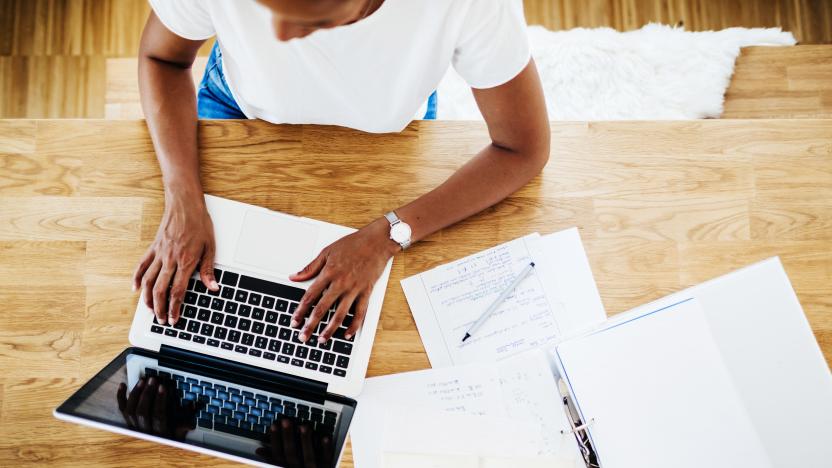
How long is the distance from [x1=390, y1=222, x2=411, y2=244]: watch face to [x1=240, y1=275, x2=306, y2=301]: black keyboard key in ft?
0.54

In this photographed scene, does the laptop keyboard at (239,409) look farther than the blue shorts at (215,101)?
No

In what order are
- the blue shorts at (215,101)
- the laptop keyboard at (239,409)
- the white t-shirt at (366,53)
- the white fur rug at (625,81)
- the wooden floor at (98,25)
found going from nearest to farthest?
the white t-shirt at (366,53) → the laptop keyboard at (239,409) → the blue shorts at (215,101) → the white fur rug at (625,81) → the wooden floor at (98,25)

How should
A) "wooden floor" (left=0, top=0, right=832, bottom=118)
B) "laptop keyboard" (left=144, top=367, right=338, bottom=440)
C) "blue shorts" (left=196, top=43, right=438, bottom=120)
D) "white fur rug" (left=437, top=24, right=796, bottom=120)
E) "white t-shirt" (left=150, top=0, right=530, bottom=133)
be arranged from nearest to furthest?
"white t-shirt" (left=150, top=0, right=530, bottom=133) → "laptop keyboard" (left=144, top=367, right=338, bottom=440) → "blue shorts" (left=196, top=43, right=438, bottom=120) → "white fur rug" (left=437, top=24, right=796, bottom=120) → "wooden floor" (left=0, top=0, right=832, bottom=118)

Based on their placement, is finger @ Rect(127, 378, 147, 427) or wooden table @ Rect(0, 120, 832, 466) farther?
wooden table @ Rect(0, 120, 832, 466)

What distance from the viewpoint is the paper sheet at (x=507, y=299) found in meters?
0.98

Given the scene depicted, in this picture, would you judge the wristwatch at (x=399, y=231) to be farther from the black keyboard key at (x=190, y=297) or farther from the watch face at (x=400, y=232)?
the black keyboard key at (x=190, y=297)

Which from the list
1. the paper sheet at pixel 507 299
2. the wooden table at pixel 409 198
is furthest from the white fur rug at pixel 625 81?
the paper sheet at pixel 507 299

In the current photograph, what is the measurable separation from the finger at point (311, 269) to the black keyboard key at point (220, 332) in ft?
0.41

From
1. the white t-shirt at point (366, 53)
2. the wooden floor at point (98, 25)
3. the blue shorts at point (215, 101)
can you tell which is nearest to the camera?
the white t-shirt at point (366, 53)

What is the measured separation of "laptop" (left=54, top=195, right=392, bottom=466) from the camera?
34.7 inches

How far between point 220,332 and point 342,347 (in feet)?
0.61

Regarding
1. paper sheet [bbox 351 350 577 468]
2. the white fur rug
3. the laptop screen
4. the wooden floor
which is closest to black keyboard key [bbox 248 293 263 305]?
the laptop screen

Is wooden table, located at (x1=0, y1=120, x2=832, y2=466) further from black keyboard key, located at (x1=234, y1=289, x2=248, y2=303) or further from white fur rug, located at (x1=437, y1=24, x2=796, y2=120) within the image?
white fur rug, located at (x1=437, y1=24, x2=796, y2=120)

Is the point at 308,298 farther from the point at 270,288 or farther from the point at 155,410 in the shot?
the point at 155,410
